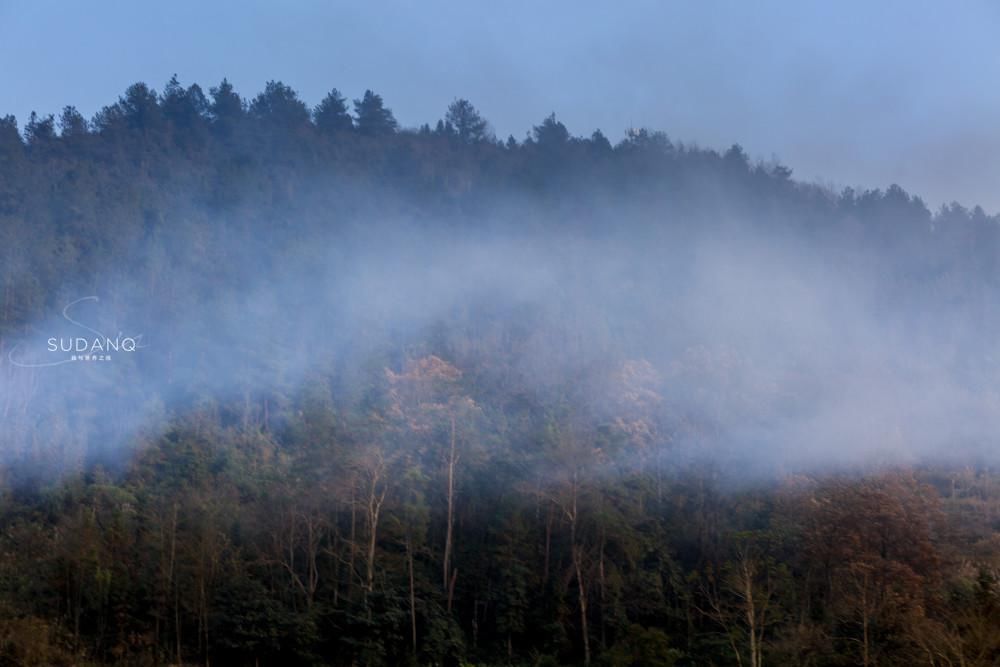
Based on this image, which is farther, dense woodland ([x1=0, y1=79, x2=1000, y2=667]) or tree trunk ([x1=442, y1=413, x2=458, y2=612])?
tree trunk ([x1=442, y1=413, x2=458, y2=612])

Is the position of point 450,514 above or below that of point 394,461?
below

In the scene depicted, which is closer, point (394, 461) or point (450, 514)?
point (450, 514)

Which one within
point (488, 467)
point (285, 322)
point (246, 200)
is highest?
point (246, 200)

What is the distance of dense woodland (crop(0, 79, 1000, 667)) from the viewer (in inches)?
1131

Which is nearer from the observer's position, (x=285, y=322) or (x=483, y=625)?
(x=483, y=625)

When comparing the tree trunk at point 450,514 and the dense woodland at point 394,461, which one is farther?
the tree trunk at point 450,514

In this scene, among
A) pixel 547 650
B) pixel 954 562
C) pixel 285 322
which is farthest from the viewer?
pixel 285 322

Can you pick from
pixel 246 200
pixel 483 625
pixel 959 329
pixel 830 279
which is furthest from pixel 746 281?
pixel 483 625

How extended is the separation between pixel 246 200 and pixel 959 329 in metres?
54.9

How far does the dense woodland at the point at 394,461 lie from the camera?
2872 centimetres

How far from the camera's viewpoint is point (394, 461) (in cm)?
3762

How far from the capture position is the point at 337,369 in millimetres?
51531

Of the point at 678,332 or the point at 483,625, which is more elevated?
the point at 678,332

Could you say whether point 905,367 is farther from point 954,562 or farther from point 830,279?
point 954,562
